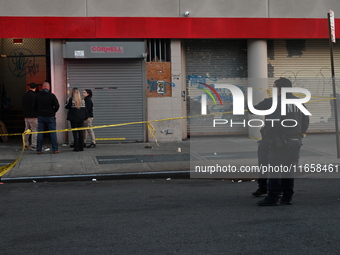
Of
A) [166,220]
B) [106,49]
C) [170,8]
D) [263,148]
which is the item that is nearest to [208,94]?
[170,8]

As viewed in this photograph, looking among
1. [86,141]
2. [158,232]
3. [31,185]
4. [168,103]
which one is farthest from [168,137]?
[158,232]

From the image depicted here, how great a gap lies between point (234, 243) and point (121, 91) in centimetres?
1177

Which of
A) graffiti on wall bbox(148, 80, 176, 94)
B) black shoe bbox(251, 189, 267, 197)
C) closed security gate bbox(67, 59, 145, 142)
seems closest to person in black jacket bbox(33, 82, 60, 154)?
closed security gate bbox(67, 59, 145, 142)

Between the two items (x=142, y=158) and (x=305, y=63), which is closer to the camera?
(x=142, y=158)

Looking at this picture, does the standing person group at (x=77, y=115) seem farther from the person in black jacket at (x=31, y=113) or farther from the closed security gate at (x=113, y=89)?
the closed security gate at (x=113, y=89)

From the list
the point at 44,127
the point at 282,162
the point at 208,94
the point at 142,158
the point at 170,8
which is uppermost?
the point at 170,8

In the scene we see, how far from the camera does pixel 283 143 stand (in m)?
7.65

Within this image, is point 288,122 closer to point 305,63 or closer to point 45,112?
point 45,112

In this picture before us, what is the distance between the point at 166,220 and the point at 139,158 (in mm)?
6594

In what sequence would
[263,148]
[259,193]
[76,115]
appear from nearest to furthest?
[263,148]
[259,193]
[76,115]

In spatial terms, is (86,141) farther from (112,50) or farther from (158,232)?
(158,232)

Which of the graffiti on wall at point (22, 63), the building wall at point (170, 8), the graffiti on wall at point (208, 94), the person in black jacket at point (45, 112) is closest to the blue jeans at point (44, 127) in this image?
the person in black jacket at point (45, 112)

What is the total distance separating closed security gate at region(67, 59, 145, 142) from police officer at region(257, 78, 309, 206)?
9.64 meters

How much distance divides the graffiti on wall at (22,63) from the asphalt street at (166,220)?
946cm
